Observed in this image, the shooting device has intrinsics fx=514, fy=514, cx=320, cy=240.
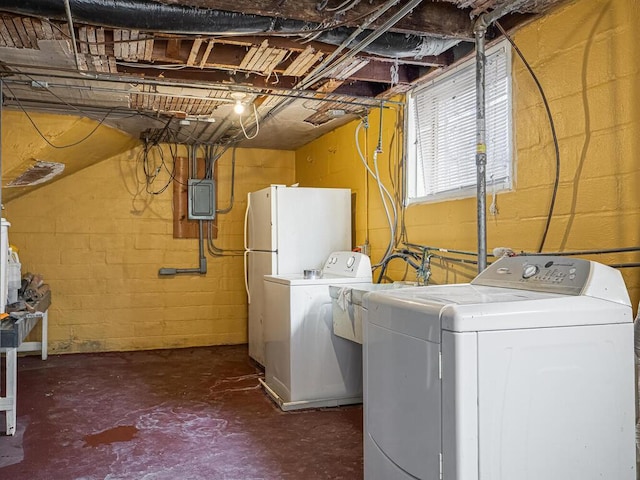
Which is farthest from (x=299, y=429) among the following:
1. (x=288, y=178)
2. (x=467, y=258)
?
(x=288, y=178)

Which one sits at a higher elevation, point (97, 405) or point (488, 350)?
point (488, 350)

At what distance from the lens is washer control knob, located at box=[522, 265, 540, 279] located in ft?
6.25

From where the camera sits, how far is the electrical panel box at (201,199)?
5.67 metres

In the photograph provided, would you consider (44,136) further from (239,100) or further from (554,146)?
(554,146)

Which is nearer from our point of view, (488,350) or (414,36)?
(488,350)

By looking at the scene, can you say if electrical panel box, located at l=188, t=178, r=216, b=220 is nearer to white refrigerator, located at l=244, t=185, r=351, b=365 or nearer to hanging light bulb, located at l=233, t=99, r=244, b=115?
white refrigerator, located at l=244, t=185, r=351, b=365

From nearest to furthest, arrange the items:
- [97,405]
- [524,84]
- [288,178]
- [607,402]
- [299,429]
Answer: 1. [607,402]
2. [524,84]
3. [299,429]
4. [97,405]
5. [288,178]

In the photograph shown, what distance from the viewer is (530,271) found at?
6.30 ft

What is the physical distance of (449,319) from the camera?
1474 millimetres

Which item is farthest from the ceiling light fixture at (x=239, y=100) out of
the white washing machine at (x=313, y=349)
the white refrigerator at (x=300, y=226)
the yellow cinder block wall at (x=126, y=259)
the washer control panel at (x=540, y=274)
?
the washer control panel at (x=540, y=274)

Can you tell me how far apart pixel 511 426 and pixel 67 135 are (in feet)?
13.5

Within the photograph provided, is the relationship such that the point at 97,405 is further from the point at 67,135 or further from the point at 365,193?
the point at 365,193

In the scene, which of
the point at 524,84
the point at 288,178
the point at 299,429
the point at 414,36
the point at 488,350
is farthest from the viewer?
the point at 288,178

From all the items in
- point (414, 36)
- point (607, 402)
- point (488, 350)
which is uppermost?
point (414, 36)
